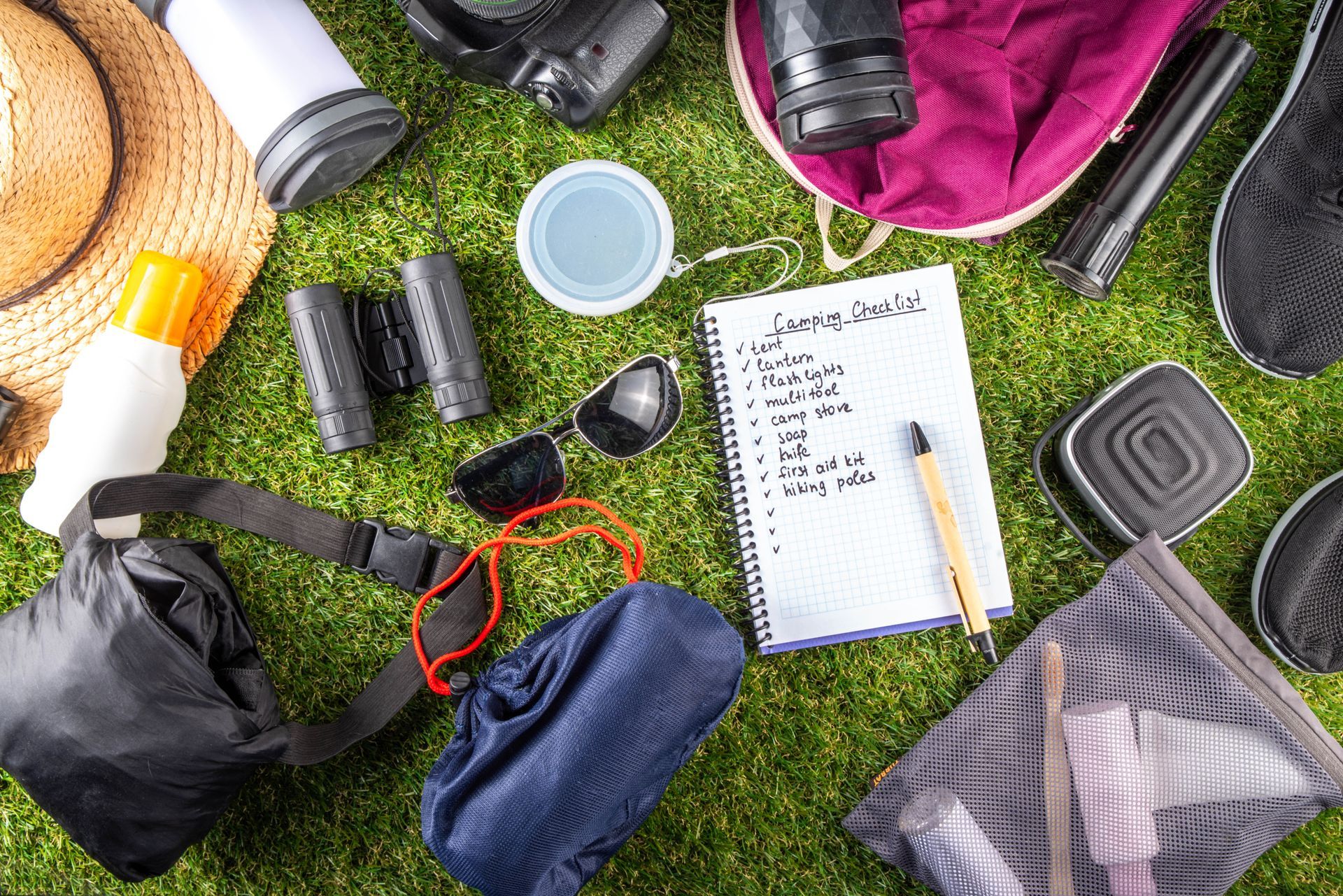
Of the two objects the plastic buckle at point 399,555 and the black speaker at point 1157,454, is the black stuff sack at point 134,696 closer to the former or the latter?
the plastic buckle at point 399,555

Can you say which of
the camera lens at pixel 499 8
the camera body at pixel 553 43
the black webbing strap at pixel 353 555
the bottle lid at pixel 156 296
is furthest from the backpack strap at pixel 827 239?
the bottle lid at pixel 156 296

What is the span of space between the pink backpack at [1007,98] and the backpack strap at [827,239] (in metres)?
0.04

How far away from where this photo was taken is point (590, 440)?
101 centimetres

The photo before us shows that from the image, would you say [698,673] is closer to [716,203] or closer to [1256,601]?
[716,203]

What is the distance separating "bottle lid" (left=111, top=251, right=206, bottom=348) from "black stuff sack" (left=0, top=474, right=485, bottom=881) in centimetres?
18

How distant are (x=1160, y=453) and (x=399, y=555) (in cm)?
93

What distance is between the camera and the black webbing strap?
982 millimetres

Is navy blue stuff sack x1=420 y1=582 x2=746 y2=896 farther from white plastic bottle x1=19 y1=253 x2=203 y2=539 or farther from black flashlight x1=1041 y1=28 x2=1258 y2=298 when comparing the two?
black flashlight x1=1041 y1=28 x2=1258 y2=298

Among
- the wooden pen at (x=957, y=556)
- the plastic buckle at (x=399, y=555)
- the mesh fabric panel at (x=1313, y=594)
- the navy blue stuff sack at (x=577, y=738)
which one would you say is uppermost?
the plastic buckle at (x=399, y=555)

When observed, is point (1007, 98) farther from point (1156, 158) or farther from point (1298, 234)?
point (1298, 234)

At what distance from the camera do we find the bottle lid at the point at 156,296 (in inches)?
36.4

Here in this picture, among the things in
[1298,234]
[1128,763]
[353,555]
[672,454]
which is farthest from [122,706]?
[1298,234]

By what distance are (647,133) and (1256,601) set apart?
96cm

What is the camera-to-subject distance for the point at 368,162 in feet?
3.28
